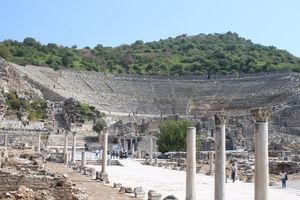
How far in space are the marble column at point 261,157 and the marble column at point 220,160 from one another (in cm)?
320

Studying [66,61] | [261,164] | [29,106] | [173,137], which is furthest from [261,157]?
[66,61]

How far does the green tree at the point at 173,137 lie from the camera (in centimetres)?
5666

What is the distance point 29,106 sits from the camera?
7850 cm

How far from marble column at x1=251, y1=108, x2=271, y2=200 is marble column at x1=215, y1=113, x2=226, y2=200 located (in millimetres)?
3201

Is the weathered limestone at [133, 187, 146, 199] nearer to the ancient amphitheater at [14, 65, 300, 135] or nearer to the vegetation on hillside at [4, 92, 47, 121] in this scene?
the vegetation on hillside at [4, 92, 47, 121]

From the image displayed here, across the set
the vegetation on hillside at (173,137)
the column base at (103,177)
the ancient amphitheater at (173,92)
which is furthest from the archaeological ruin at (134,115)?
the vegetation on hillside at (173,137)

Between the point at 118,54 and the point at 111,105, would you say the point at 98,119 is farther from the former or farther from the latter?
the point at 118,54

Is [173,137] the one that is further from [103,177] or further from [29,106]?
[103,177]

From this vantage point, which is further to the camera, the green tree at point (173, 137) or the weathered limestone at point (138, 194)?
the green tree at point (173, 137)

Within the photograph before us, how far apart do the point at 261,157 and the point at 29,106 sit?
68980mm

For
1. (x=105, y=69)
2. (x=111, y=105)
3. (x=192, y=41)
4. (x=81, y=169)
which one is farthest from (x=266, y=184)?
(x=192, y=41)

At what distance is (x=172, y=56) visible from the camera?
158 m

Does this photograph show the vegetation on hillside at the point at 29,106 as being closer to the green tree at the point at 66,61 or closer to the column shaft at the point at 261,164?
the green tree at the point at 66,61

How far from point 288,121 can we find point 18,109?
131ft
